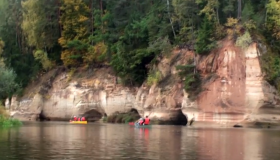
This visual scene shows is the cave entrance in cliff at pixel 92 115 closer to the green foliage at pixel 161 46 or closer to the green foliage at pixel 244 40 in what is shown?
the green foliage at pixel 161 46

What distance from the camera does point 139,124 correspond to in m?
45.2

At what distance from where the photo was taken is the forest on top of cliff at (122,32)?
48.7 metres

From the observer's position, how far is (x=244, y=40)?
47625mm

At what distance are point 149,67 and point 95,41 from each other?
30.7ft

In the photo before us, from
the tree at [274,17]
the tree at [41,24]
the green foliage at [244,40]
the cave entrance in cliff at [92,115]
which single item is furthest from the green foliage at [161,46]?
the tree at [41,24]

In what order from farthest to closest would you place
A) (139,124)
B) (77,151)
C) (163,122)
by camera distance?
(163,122) → (139,124) → (77,151)

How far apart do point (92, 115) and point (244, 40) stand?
23089 millimetres

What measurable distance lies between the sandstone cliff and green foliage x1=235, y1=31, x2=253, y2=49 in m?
0.53

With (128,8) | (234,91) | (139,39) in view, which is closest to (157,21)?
(139,39)

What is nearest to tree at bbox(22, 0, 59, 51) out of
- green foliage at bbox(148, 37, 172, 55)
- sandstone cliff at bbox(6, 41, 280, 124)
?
sandstone cliff at bbox(6, 41, 280, 124)

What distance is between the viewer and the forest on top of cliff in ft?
160

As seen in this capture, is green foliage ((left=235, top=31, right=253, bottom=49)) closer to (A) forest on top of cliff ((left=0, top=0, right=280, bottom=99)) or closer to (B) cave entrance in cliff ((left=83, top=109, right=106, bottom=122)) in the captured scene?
(A) forest on top of cliff ((left=0, top=0, right=280, bottom=99))

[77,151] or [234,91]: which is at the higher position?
[234,91]

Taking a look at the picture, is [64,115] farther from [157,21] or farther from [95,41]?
[157,21]
